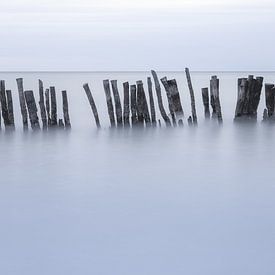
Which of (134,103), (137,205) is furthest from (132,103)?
(137,205)

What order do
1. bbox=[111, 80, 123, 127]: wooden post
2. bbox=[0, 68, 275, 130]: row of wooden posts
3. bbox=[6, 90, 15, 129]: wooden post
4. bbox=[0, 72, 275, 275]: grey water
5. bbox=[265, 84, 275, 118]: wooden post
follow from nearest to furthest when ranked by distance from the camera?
bbox=[0, 72, 275, 275]: grey water → bbox=[6, 90, 15, 129]: wooden post → bbox=[0, 68, 275, 130]: row of wooden posts → bbox=[111, 80, 123, 127]: wooden post → bbox=[265, 84, 275, 118]: wooden post

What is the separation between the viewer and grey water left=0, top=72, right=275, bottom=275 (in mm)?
5426

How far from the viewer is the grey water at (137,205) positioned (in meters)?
5.43

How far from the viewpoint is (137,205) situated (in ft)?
24.2

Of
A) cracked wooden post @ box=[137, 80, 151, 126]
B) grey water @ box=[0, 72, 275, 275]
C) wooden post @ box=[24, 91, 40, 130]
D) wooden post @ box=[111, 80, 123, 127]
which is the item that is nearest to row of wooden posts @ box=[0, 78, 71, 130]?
wooden post @ box=[24, 91, 40, 130]

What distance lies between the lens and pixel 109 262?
212 inches

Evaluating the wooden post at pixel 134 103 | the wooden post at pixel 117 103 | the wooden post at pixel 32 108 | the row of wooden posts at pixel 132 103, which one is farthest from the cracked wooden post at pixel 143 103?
the wooden post at pixel 32 108

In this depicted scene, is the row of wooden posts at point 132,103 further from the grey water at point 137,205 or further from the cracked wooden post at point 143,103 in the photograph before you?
the grey water at point 137,205

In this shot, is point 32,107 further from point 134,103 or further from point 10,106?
point 134,103

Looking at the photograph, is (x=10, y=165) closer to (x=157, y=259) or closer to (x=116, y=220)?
(x=116, y=220)

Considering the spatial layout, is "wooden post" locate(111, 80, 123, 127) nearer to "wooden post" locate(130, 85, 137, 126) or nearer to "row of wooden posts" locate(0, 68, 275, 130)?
"row of wooden posts" locate(0, 68, 275, 130)

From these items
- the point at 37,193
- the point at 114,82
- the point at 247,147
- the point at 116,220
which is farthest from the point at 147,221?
the point at 114,82

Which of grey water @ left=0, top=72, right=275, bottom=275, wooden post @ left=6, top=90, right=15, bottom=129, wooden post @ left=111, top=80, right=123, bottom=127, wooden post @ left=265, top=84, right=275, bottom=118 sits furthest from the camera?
wooden post @ left=265, top=84, right=275, bottom=118

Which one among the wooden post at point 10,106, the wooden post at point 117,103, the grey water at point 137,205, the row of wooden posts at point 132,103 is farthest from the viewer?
the wooden post at point 117,103
